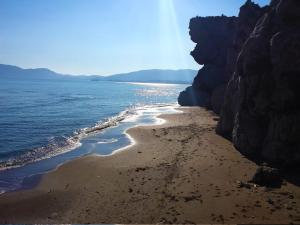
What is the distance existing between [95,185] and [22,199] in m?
4.06

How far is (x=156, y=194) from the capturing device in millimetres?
18203

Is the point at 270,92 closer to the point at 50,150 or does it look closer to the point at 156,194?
the point at 156,194

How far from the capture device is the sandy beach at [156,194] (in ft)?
50.9

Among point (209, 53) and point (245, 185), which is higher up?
point (209, 53)

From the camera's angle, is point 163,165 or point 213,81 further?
point 213,81

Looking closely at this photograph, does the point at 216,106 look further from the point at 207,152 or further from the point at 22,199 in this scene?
the point at 22,199

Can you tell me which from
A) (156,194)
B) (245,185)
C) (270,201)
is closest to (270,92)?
(245,185)

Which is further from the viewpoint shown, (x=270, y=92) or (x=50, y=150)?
(x=50, y=150)

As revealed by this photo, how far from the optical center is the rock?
1878 centimetres

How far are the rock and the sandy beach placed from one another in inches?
21.4

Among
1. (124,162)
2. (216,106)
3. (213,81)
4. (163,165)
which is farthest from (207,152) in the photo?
(213,81)

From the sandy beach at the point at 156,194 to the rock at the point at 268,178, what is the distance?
54 cm

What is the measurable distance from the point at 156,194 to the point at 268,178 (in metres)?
6.03

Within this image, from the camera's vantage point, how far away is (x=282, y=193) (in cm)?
1747
